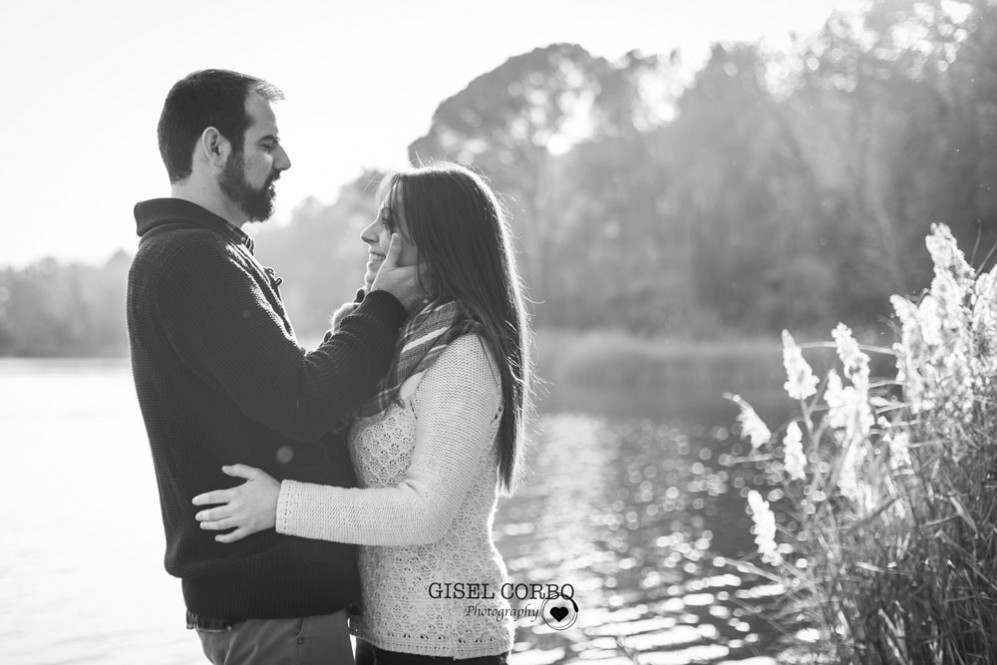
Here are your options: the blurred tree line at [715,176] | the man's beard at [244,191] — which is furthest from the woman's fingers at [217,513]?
the blurred tree line at [715,176]

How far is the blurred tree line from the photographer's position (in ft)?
57.6

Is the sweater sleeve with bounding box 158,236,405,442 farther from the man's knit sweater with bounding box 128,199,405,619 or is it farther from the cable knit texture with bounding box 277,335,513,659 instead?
the cable knit texture with bounding box 277,335,513,659

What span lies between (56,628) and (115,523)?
327 centimetres

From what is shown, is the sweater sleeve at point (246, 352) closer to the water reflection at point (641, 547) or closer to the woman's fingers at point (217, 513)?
the woman's fingers at point (217, 513)

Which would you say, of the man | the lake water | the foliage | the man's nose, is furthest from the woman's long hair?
the foliage

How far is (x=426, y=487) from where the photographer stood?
5.29 ft

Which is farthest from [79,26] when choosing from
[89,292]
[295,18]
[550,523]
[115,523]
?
[89,292]

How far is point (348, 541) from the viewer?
1618 mm

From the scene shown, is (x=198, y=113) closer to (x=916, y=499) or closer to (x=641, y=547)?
(x=916, y=499)

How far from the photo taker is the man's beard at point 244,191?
1828 millimetres

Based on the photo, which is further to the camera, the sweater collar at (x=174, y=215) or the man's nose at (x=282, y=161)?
the man's nose at (x=282, y=161)

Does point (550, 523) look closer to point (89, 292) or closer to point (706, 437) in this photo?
point (706, 437)

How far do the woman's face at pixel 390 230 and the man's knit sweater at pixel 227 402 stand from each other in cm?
21

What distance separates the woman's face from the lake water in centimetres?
59
